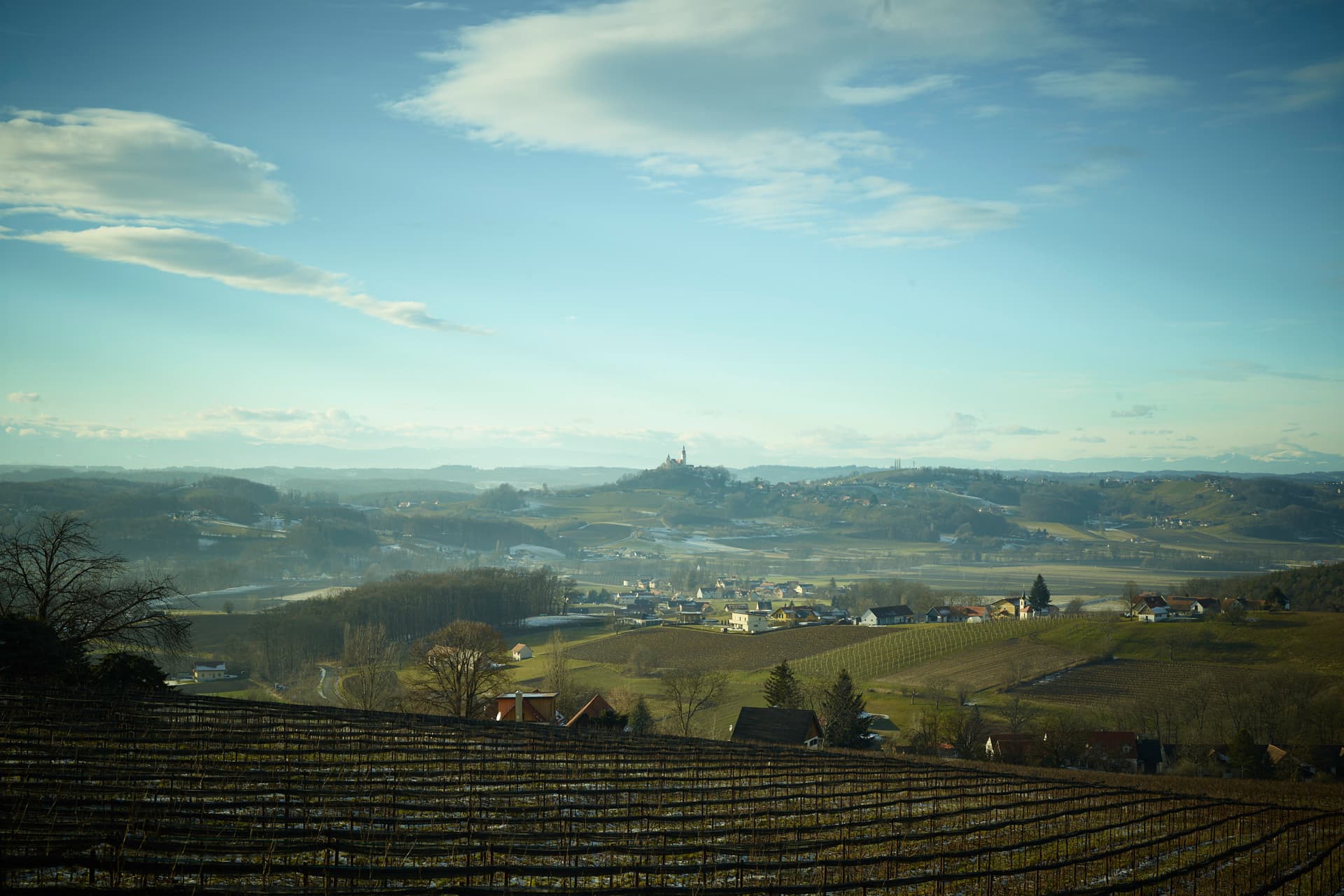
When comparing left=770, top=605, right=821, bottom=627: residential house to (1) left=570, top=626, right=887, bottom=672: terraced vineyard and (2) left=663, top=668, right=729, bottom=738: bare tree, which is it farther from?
(2) left=663, top=668, right=729, bottom=738: bare tree

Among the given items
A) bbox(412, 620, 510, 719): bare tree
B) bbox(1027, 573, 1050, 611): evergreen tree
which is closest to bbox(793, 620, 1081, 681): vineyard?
bbox(1027, 573, 1050, 611): evergreen tree

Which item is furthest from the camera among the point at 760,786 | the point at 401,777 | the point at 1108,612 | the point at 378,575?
the point at 378,575

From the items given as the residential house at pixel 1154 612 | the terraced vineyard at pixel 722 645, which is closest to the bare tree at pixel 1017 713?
the terraced vineyard at pixel 722 645

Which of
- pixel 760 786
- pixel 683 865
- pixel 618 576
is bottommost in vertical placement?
pixel 618 576

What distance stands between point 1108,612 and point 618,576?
113824 millimetres

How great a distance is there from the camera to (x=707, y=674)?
174ft

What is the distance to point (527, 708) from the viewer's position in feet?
126

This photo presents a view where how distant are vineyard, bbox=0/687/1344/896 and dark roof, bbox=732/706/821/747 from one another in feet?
43.6

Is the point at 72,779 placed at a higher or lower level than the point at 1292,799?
higher

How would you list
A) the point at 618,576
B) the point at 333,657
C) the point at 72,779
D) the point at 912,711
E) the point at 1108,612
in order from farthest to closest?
the point at 618,576 < the point at 1108,612 < the point at 333,657 < the point at 912,711 < the point at 72,779

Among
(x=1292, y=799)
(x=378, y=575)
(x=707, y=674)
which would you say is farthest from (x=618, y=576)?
(x=1292, y=799)

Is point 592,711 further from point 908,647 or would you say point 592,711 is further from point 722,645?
point 908,647

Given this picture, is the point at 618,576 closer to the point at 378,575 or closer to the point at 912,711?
the point at 378,575

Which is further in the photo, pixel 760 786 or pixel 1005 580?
pixel 1005 580
